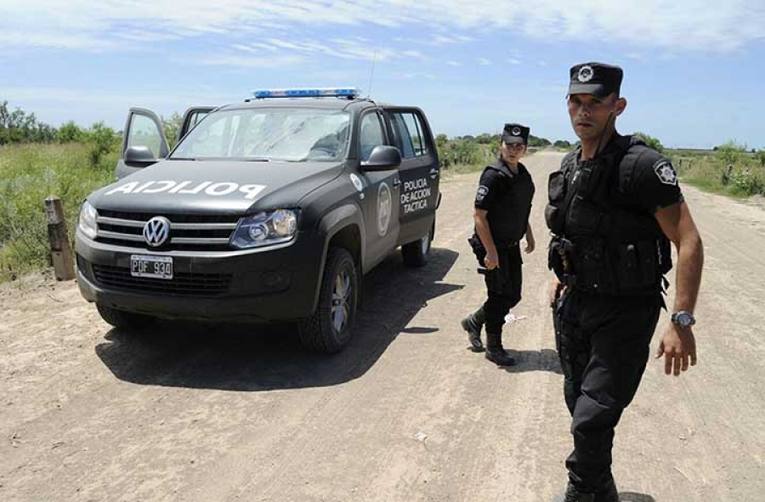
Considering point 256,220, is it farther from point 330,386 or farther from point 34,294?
point 34,294

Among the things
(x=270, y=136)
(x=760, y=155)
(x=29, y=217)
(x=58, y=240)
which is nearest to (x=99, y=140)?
(x=29, y=217)

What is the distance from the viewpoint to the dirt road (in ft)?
10.6

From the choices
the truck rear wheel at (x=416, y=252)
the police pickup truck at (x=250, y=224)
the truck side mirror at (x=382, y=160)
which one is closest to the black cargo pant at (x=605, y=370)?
the police pickup truck at (x=250, y=224)

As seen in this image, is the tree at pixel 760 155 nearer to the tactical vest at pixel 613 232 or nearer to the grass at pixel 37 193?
→ the grass at pixel 37 193

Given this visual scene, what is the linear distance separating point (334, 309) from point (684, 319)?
2.92 m

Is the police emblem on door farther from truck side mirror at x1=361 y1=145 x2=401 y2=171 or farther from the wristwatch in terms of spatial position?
the wristwatch

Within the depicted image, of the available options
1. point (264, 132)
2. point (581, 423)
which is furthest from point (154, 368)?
point (581, 423)

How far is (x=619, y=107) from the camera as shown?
2686 millimetres

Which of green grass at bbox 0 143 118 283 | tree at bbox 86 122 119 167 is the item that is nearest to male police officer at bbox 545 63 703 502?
green grass at bbox 0 143 118 283

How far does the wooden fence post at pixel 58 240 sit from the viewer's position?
6883 millimetres

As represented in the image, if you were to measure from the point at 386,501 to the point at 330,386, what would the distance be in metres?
1.41

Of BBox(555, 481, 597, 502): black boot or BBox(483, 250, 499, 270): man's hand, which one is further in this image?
BBox(483, 250, 499, 270): man's hand

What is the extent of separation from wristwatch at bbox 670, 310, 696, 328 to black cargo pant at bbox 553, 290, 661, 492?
0.19 meters

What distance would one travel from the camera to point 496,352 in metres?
4.92
